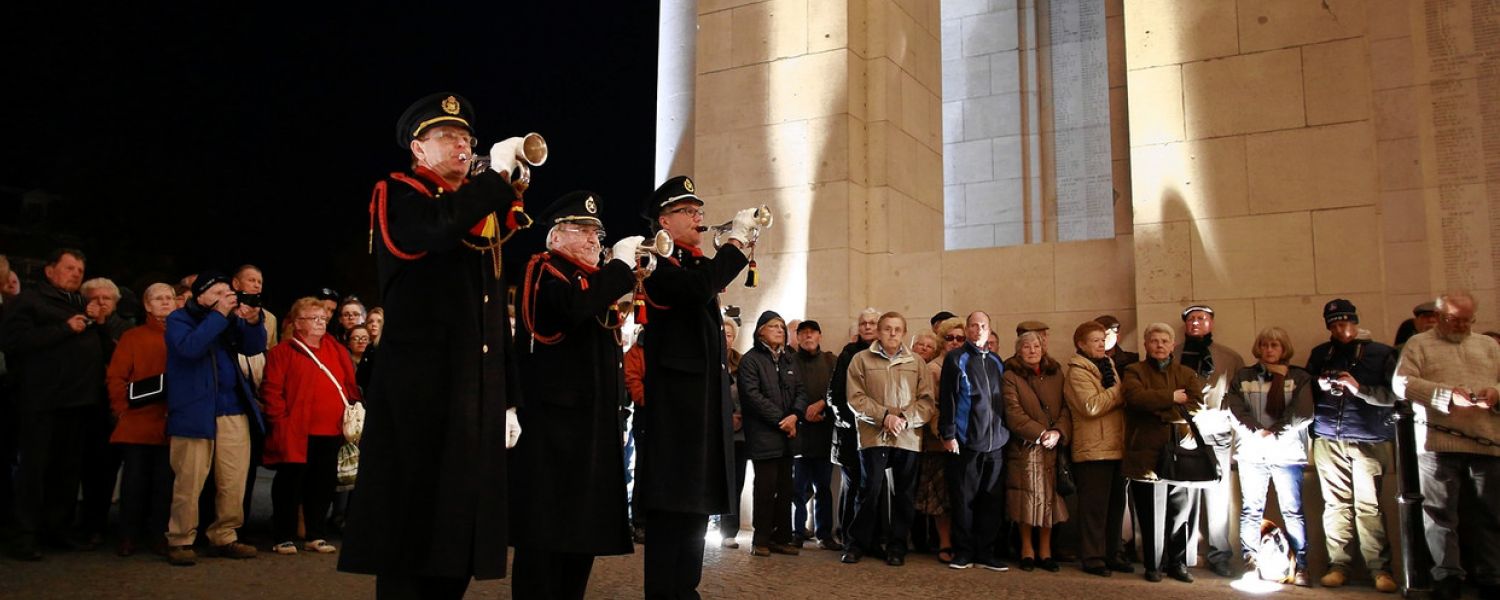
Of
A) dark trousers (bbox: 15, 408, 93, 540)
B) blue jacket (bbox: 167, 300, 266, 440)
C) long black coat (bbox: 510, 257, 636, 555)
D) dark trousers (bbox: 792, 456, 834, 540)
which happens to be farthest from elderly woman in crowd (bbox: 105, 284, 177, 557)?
dark trousers (bbox: 792, 456, 834, 540)

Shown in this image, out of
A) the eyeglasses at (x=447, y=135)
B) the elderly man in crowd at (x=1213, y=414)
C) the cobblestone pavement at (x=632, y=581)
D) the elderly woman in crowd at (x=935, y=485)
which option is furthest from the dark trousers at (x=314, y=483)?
the elderly man in crowd at (x=1213, y=414)

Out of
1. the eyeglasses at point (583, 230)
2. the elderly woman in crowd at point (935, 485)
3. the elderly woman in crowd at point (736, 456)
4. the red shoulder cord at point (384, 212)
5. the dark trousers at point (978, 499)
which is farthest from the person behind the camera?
the elderly woman in crowd at point (736, 456)

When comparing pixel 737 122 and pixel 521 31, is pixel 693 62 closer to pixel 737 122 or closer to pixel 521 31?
pixel 737 122

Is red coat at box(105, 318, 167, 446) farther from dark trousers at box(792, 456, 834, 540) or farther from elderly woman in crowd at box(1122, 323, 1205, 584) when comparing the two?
elderly woman in crowd at box(1122, 323, 1205, 584)

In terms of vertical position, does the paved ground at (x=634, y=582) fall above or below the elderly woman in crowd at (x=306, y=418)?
below

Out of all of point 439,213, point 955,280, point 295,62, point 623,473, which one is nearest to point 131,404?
point 623,473

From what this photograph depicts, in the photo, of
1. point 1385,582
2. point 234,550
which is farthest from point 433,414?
point 1385,582

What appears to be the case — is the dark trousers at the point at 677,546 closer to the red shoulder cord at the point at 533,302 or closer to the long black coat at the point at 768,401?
the red shoulder cord at the point at 533,302

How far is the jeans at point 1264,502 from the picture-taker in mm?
6594

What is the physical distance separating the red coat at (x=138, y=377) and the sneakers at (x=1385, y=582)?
281 inches

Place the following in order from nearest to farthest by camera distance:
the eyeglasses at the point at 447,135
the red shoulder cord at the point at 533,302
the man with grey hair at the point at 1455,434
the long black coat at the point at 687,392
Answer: the eyeglasses at the point at 447,135, the red shoulder cord at the point at 533,302, the long black coat at the point at 687,392, the man with grey hair at the point at 1455,434

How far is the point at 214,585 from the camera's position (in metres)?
5.38

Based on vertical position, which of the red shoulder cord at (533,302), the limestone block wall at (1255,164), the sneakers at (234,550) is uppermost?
the limestone block wall at (1255,164)

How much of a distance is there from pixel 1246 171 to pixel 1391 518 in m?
2.50
